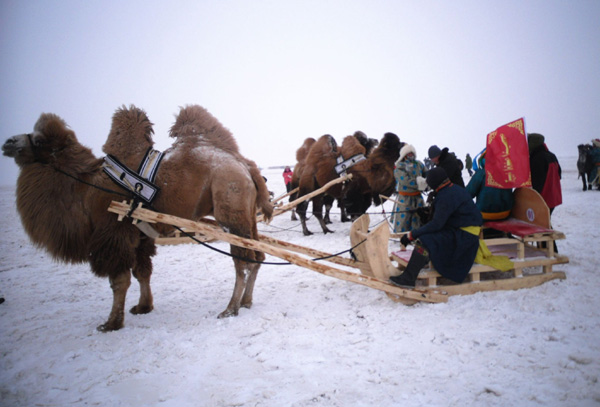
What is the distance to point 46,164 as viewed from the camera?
3.43 m

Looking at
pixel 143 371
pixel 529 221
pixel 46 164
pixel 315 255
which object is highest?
pixel 46 164

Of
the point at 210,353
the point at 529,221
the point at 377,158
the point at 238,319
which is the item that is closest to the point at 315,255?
the point at 238,319

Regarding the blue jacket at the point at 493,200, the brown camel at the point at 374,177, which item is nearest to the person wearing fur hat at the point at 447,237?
the blue jacket at the point at 493,200

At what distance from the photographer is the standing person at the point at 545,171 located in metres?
4.62

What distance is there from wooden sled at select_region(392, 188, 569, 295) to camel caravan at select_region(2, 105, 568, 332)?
15 mm

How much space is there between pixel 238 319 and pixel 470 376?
2387 millimetres

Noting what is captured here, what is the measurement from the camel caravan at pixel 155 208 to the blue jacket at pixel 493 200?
0.28 meters

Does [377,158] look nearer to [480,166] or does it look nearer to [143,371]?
[480,166]

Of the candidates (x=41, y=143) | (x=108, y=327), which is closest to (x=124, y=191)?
(x=41, y=143)

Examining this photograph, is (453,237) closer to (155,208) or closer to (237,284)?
(237,284)

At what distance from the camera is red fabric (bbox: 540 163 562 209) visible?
4.60 meters

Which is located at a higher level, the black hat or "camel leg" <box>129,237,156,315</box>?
the black hat

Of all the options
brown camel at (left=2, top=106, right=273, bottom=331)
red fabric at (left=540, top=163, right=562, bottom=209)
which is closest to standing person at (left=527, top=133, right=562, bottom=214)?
red fabric at (left=540, top=163, right=562, bottom=209)

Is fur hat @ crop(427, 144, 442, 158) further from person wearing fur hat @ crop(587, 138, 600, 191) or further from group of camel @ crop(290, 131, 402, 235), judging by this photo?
person wearing fur hat @ crop(587, 138, 600, 191)
